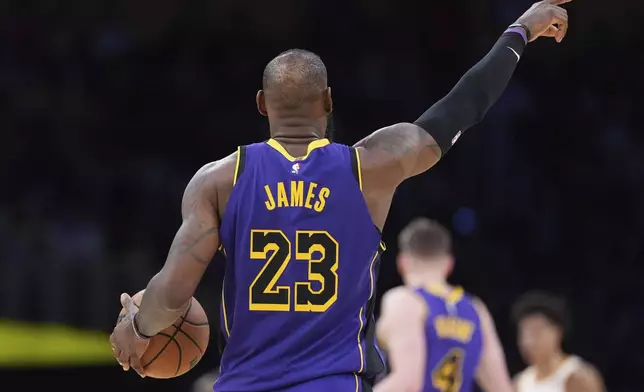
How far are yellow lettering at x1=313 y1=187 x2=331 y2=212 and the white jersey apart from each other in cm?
510

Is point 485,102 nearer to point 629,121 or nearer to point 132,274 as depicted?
point 132,274

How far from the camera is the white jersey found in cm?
810

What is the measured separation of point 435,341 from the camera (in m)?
6.52

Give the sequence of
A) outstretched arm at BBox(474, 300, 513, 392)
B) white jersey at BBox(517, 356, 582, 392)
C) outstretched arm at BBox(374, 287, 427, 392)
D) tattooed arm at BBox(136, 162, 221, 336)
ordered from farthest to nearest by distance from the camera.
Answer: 1. white jersey at BBox(517, 356, 582, 392)
2. outstretched arm at BBox(474, 300, 513, 392)
3. outstretched arm at BBox(374, 287, 427, 392)
4. tattooed arm at BBox(136, 162, 221, 336)

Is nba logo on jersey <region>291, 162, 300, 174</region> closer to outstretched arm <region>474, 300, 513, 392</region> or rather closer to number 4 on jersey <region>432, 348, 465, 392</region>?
number 4 on jersey <region>432, 348, 465, 392</region>

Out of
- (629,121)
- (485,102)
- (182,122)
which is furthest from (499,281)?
(485,102)

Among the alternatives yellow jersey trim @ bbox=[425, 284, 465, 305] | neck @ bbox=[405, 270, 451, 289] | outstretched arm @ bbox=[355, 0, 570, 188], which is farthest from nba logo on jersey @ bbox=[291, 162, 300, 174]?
neck @ bbox=[405, 270, 451, 289]

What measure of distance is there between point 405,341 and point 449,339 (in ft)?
0.90

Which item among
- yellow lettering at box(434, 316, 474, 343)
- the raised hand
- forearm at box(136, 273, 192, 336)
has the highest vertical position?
the raised hand

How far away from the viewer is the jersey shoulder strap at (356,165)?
11.3 feet

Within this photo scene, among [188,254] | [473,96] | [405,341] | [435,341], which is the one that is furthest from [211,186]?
[435,341]

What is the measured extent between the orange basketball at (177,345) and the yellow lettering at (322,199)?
0.70m

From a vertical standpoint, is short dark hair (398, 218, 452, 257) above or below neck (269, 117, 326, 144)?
above

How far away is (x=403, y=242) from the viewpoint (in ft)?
22.9
